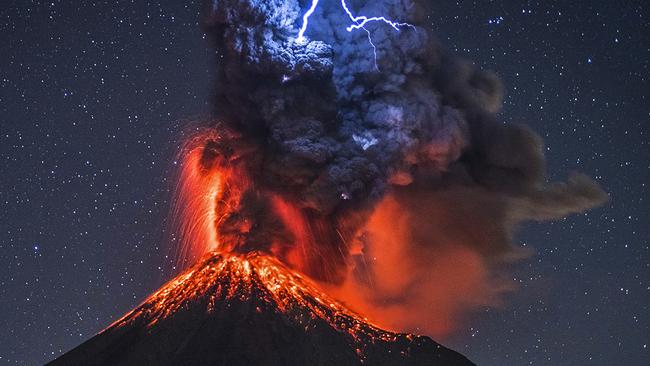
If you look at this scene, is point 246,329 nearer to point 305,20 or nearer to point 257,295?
point 257,295

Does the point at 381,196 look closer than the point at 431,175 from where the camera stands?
Yes

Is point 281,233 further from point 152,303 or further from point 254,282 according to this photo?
point 152,303

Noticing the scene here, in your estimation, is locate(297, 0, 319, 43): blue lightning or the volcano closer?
the volcano

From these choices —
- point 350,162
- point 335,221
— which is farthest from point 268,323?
point 350,162

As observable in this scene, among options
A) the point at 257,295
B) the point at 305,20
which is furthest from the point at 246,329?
the point at 305,20

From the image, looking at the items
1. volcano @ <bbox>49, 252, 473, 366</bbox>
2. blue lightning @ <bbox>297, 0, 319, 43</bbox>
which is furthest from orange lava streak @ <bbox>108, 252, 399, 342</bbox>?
blue lightning @ <bbox>297, 0, 319, 43</bbox>

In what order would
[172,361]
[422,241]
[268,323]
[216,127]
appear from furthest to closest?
1. [422,241]
2. [216,127]
3. [268,323]
4. [172,361]

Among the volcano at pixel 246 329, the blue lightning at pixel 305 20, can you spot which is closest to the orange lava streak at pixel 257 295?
the volcano at pixel 246 329

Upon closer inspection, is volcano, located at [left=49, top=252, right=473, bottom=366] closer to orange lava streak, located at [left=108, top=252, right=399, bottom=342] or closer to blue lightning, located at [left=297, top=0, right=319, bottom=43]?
orange lava streak, located at [left=108, top=252, right=399, bottom=342]
